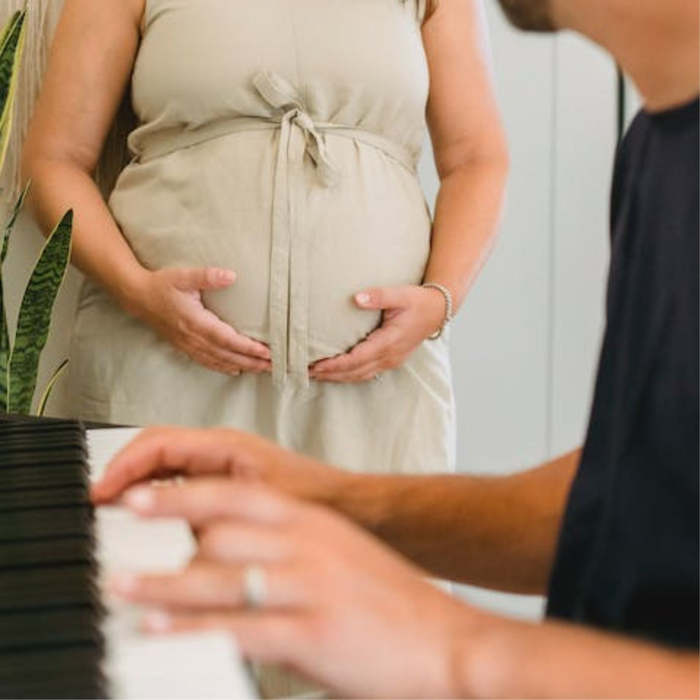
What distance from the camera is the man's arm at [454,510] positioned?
0.95 meters

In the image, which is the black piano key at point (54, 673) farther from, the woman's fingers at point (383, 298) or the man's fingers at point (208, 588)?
the woman's fingers at point (383, 298)

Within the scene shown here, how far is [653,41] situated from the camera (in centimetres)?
70

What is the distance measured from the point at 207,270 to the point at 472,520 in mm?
600

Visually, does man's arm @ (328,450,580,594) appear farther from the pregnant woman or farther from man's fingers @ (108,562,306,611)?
the pregnant woman

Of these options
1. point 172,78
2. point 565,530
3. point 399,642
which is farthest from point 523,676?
point 172,78

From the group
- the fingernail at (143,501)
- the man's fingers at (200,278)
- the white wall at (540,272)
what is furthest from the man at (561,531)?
the white wall at (540,272)

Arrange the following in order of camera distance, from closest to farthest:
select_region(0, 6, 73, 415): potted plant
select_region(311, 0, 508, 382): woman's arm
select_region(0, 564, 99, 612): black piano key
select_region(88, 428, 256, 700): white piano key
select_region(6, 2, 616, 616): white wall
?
select_region(88, 428, 256, 700): white piano key → select_region(0, 564, 99, 612): black piano key → select_region(0, 6, 73, 415): potted plant → select_region(311, 0, 508, 382): woman's arm → select_region(6, 2, 616, 616): white wall

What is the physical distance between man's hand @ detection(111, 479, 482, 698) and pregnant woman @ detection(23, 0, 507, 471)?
35.4 inches

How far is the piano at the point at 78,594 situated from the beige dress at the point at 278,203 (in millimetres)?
577

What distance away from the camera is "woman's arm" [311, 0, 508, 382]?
155 centimetres

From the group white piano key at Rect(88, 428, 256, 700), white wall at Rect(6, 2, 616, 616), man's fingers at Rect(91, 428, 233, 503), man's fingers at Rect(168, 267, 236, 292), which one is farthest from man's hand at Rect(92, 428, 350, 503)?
white wall at Rect(6, 2, 616, 616)

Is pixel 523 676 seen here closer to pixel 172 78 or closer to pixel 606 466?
pixel 606 466

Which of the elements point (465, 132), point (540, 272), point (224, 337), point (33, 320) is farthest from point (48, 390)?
point (540, 272)

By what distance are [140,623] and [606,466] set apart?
0.94 feet
